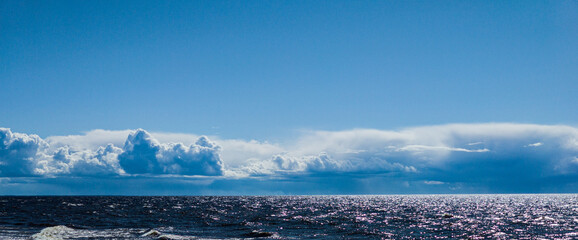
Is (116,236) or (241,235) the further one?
(241,235)

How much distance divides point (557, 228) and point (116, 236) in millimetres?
53330

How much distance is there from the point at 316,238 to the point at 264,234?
19.0ft

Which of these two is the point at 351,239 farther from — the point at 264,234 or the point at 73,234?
the point at 73,234

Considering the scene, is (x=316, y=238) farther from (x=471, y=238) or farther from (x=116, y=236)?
(x=116, y=236)

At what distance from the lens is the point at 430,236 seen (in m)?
50.4

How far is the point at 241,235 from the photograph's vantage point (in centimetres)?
5006

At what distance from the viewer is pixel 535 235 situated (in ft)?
169

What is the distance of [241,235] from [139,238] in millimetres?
10687

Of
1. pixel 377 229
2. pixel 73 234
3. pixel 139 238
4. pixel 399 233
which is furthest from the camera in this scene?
pixel 377 229

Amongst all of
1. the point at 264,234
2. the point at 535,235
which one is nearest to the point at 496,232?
the point at 535,235

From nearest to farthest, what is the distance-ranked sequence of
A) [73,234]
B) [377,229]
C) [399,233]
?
[73,234] < [399,233] < [377,229]

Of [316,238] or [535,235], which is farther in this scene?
[535,235]

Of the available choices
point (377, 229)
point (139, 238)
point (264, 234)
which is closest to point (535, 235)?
point (377, 229)

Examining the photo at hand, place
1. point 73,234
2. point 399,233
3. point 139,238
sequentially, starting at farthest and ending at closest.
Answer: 1. point 399,233
2. point 73,234
3. point 139,238
